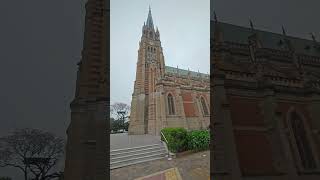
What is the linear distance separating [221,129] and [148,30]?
16.1ft

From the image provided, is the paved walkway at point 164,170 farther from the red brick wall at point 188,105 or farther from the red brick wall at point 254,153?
the red brick wall at point 254,153

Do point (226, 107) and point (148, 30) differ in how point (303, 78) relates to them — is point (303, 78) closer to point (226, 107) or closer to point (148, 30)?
point (226, 107)

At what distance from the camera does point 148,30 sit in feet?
20.3

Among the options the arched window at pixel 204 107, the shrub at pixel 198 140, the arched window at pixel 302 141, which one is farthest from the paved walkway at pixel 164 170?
the arched window at pixel 302 141

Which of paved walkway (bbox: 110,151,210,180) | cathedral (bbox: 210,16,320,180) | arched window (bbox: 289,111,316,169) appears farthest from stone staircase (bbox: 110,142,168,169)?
arched window (bbox: 289,111,316,169)

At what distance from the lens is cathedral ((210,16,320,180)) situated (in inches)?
383

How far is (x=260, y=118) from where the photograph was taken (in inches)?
436

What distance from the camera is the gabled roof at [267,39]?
15.2 m

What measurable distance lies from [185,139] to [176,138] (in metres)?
0.19

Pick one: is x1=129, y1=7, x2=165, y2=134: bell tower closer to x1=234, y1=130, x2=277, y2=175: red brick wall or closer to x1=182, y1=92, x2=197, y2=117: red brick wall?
x1=182, y1=92, x2=197, y2=117: red brick wall

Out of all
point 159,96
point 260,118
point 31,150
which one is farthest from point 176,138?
point 31,150

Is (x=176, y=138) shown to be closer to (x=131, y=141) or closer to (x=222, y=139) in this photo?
(x=131, y=141)

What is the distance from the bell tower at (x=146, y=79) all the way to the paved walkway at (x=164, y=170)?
760 millimetres

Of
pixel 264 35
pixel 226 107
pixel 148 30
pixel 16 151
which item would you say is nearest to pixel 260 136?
pixel 226 107
